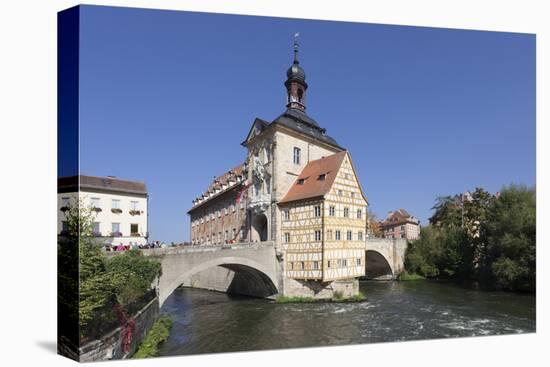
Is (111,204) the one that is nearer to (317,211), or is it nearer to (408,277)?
(317,211)

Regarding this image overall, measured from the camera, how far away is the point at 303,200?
1539 cm

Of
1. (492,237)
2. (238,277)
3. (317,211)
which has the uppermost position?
(317,211)

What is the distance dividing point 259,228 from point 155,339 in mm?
10024

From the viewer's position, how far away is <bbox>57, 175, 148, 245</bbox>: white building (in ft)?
22.6

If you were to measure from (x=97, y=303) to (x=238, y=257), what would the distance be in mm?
7518

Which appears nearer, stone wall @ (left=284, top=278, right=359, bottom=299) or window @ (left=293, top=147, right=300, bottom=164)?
stone wall @ (left=284, top=278, right=359, bottom=299)

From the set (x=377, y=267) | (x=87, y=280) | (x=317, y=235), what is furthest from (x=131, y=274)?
(x=377, y=267)

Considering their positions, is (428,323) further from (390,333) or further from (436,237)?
(436,237)

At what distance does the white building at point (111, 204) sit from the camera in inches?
271

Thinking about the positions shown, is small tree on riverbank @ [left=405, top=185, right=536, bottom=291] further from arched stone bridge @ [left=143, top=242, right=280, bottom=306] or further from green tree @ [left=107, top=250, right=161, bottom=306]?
green tree @ [left=107, top=250, right=161, bottom=306]

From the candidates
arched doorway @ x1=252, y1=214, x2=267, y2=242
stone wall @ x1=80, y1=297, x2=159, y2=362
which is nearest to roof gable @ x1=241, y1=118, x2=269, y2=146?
arched doorway @ x1=252, y1=214, x2=267, y2=242

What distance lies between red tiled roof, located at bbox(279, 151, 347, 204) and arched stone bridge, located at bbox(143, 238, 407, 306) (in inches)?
93.8

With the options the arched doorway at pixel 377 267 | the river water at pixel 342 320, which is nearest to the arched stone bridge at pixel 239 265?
the arched doorway at pixel 377 267

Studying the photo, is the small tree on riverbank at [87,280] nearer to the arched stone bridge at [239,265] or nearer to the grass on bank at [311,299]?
the arched stone bridge at [239,265]
